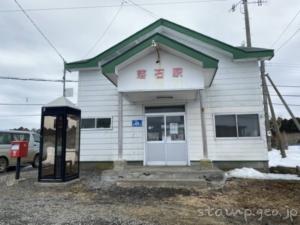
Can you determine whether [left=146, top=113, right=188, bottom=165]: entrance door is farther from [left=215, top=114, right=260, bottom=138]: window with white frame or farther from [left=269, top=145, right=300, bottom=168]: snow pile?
[left=269, top=145, right=300, bottom=168]: snow pile

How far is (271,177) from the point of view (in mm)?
9562

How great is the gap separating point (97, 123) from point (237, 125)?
6167mm

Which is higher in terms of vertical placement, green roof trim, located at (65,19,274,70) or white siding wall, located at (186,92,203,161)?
green roof trim, located at (65,19,274,70)

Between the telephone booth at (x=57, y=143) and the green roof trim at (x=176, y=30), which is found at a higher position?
the green roof trim at (x=176, y=30)

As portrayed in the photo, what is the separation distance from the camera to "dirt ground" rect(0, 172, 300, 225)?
5008 millimetres

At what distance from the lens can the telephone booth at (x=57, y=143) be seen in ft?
28.9

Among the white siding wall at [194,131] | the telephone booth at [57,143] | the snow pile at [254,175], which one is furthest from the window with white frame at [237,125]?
the telephone booth at [57,143]

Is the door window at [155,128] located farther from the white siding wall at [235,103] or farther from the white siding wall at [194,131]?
the white siding wall at [235,103]

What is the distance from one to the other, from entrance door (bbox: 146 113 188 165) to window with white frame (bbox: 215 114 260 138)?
1586 millimetres

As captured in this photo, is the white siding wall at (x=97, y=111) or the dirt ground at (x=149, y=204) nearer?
the dirt ground at (x=149, y=204)

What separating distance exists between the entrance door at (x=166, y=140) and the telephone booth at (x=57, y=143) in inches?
133

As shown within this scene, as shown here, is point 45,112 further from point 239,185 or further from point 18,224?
point 239,185

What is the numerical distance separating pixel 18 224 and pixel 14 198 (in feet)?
8.16

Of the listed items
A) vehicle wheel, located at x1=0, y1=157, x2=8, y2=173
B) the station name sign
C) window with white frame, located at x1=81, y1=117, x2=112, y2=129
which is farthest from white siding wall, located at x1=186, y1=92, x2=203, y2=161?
vehicle wheel, located at x1=0, y1=157, x2=8, y2=173
